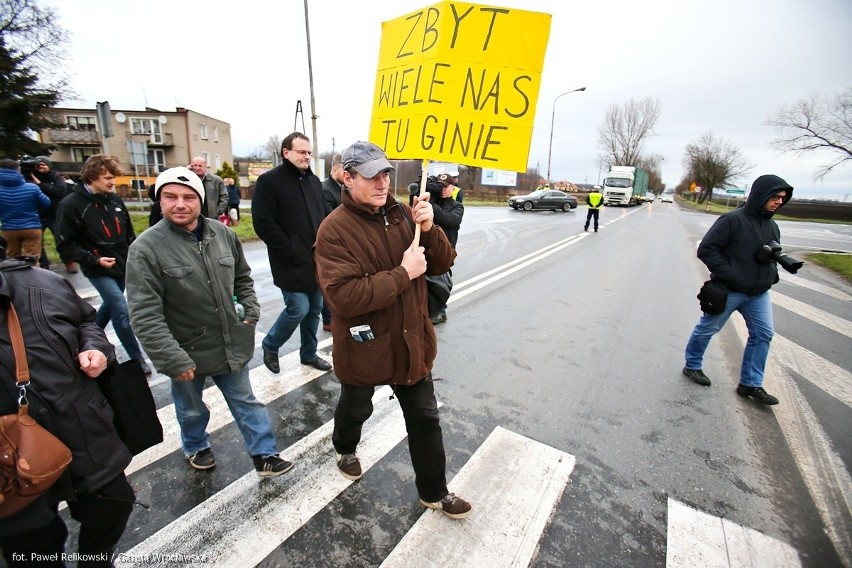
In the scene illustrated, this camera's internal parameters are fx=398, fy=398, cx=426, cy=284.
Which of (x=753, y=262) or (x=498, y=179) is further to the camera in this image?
(x=498, y=179)

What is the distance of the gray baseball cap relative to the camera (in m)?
1.94

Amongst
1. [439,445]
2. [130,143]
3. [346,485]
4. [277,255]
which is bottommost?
[346,485]

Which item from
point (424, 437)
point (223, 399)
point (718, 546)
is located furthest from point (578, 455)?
point (223, 399)

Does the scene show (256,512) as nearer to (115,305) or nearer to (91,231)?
(115,305)

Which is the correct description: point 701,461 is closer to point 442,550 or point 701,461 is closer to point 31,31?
point 442,550

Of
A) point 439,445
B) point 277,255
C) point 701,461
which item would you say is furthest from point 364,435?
point 701,461

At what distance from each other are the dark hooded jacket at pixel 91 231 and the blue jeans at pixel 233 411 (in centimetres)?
179

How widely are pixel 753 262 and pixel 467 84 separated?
3177 mm

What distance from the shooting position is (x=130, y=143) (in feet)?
38.1

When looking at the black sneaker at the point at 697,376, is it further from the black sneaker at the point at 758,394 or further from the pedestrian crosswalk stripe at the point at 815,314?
the pedestrian crosswalk stripe at the point at 815,314

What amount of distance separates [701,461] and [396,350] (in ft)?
7.97

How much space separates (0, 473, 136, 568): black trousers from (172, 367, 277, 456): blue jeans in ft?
2.42

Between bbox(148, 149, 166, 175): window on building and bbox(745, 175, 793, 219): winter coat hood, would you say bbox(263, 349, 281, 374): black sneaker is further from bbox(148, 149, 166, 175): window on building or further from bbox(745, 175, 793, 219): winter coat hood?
bbox(148, 149, 166, 175): window on building

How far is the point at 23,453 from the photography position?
1.35m
